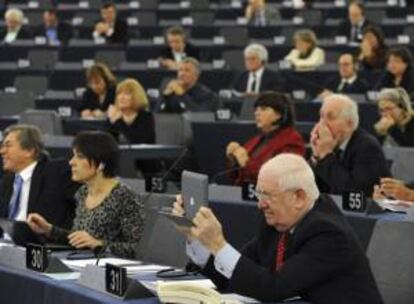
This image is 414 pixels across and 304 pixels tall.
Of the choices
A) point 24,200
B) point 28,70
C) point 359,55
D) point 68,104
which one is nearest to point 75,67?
point 28,70

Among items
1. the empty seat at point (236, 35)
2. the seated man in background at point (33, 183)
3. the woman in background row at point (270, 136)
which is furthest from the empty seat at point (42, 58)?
the seated man in background at point (33, 183)

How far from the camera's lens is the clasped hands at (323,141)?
284 inches

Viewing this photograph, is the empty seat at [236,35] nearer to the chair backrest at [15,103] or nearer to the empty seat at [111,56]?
the empty seat at [111,56]

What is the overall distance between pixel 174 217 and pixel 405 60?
6965 mm

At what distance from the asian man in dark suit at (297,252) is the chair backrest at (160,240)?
1269 mm

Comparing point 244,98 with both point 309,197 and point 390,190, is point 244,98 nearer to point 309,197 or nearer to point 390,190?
point 390,190

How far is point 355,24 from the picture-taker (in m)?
16.2

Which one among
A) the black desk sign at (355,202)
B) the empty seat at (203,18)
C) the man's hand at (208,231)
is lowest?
the black desk sign at (355,202)

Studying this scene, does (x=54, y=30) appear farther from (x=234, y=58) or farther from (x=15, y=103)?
(x=15, y=103)

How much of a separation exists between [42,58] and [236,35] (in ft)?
7.82

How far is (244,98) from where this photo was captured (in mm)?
12250

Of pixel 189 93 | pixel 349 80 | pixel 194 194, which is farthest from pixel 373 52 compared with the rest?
pixel 194 194

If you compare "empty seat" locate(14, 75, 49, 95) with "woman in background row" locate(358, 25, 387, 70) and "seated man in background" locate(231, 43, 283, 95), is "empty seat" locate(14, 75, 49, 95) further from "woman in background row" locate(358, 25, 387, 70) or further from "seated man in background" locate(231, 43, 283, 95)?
Answer: "woman in background row" locate(358, 25, 387, 70)

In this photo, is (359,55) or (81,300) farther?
(359,55)
